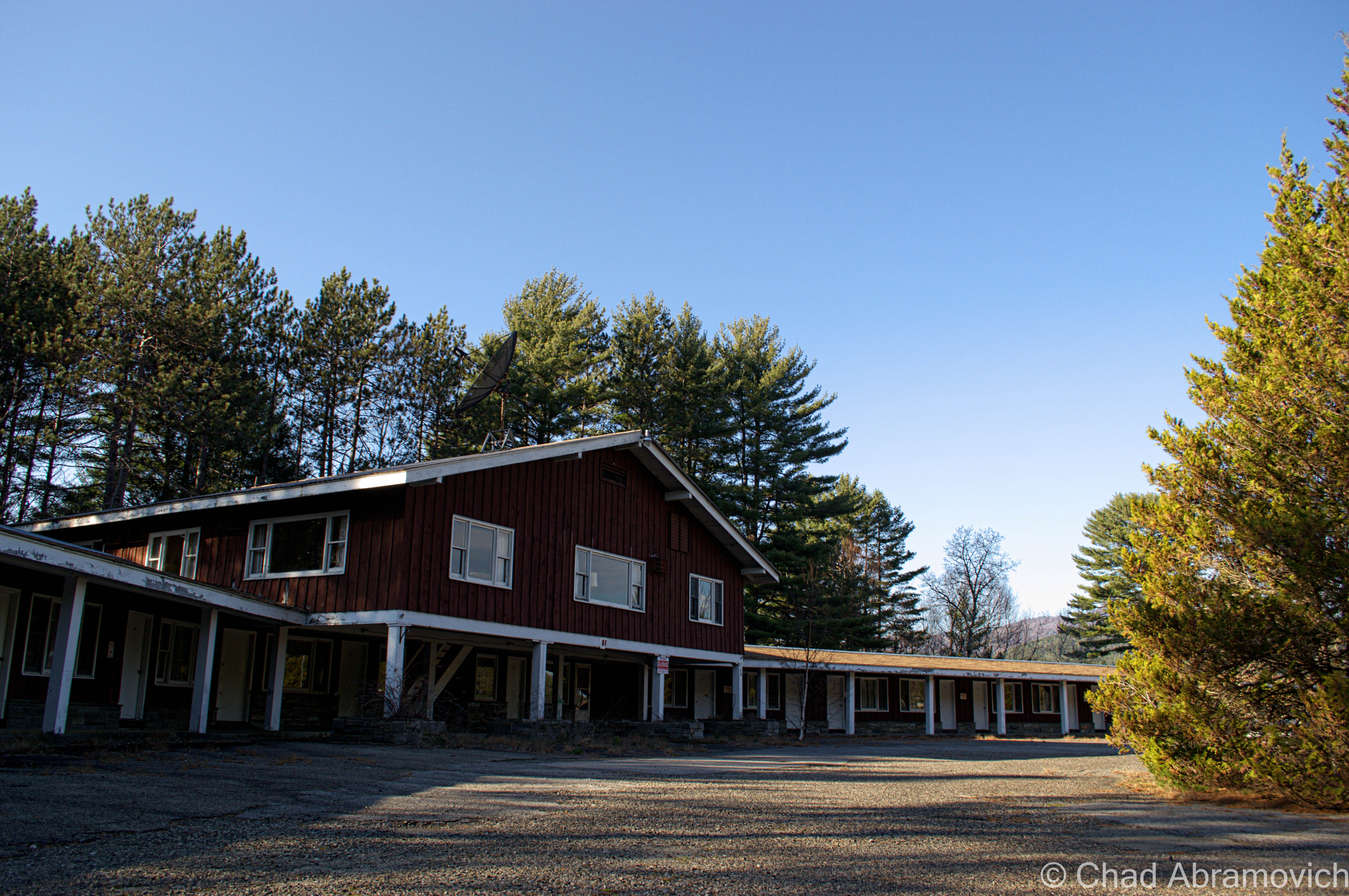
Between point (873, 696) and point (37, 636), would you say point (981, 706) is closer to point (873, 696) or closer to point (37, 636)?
point (873, 696)

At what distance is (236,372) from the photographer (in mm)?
30453

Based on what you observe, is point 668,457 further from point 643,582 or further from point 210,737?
point 210,737

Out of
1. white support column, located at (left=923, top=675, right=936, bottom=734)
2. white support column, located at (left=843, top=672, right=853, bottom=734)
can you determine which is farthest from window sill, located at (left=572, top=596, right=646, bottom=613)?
white support column, located at (left=923, top=675, right=936, bottom=734)

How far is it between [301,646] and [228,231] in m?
18.4

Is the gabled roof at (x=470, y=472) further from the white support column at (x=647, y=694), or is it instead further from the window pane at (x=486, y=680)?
the window pane at (x=486, y=680)

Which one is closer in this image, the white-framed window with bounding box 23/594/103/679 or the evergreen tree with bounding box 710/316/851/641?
the white-framed window with bounding box 23/594/103/679

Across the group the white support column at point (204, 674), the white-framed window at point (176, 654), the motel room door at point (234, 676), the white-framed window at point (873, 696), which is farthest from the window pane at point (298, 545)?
the white-framed window at point (873, 696)

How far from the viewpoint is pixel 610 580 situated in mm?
22281

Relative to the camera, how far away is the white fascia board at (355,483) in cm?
1648

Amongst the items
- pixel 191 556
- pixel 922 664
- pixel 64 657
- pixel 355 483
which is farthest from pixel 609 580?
pixel 922 664

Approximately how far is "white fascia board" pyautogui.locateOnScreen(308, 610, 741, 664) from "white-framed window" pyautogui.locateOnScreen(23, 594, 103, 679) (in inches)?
148

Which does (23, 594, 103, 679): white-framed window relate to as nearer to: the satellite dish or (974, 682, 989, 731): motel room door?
the satellite dish

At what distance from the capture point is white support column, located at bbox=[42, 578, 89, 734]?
510 inches

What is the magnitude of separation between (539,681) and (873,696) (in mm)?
20694
